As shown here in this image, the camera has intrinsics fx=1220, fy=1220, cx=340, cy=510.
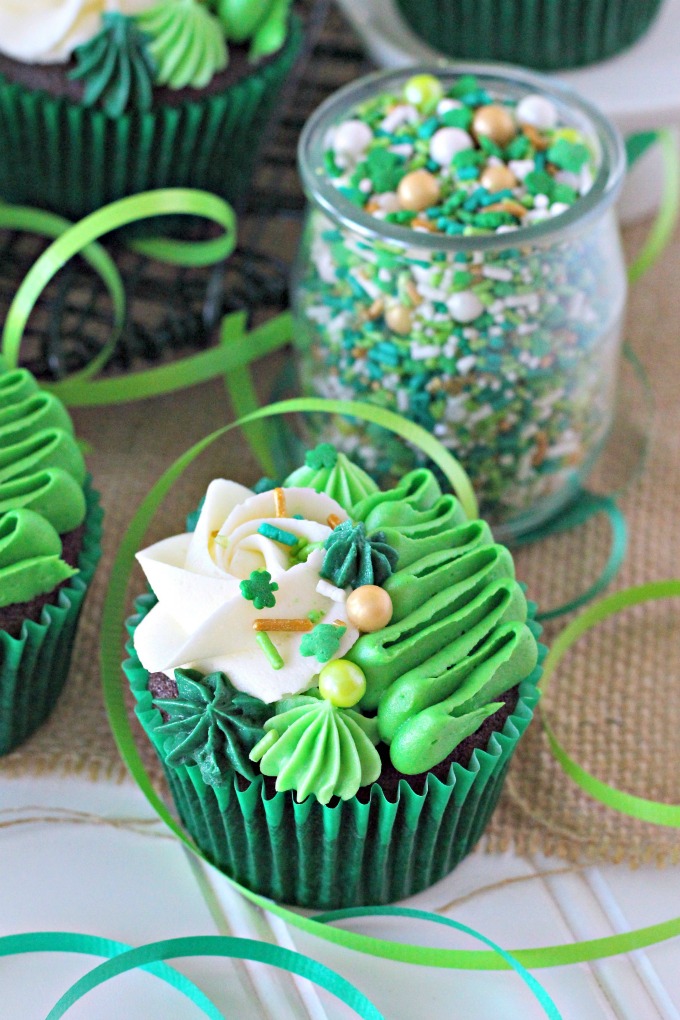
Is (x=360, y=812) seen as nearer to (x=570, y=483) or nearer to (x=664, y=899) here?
(x=664, y=899)

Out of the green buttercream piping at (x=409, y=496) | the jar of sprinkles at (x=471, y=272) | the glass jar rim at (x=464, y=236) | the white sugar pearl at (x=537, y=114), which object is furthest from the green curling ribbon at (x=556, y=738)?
the white sugar pearl at (x=537, y=114)

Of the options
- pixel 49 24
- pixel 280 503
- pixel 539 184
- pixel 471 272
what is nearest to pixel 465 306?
pixel 471 272

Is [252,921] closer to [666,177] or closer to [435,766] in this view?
[435,766]

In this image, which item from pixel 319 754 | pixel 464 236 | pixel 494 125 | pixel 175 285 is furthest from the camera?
pixel 175 285

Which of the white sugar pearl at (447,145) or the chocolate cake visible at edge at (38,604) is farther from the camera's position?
the white sugar pearl at (447,145)

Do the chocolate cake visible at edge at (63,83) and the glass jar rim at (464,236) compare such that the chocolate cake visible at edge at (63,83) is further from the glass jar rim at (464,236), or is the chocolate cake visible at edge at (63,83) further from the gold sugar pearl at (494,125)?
the gold sugar pearl at (494,125)

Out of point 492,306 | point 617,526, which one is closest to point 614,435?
point 617,526
